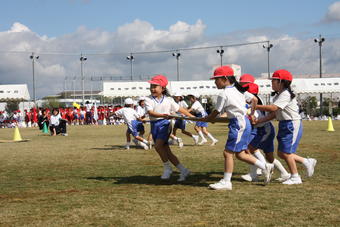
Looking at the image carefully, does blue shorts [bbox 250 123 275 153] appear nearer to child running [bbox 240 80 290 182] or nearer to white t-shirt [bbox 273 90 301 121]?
child running [bbox 240 80 290 182]

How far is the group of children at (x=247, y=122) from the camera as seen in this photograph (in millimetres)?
7117

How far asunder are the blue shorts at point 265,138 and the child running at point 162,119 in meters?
1.38

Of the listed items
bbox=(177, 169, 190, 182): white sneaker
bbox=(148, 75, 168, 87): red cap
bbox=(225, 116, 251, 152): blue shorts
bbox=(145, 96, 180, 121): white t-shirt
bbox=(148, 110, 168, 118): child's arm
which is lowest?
bbox=(177, 169, 190, 182): white sneaker

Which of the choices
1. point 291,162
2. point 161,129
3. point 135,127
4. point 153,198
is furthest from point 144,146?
point 153,198

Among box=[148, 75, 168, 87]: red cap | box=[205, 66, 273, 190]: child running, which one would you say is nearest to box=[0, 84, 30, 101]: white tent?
box=[148, 75, 168, 87]: red cap

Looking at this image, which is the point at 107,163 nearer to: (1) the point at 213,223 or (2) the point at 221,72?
(2) the point at 221,72

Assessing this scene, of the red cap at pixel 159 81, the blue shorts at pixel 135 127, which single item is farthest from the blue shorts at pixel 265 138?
the blue shorts at pixel 135 127

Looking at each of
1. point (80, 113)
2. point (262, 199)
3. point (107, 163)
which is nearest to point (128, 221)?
point (262, 199)

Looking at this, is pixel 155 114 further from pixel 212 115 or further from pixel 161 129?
pixel 212 115

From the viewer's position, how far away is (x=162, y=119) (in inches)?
329

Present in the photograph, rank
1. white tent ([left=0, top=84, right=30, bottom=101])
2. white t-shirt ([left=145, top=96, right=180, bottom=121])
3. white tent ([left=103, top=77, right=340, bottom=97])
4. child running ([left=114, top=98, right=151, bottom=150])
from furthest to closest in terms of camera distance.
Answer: white tent ([left=0, top=84, right=30, bottom=101]) < white tent ([left=103, top=77, right=340, bottom=97]) < child running ([left=114, top=98, right=151, bottom=150]) < white t-shirt ([left=145, top=96, right=180, bottom=121])

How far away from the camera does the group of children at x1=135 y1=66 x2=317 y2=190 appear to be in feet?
23.4

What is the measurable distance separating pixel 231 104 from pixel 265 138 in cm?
149

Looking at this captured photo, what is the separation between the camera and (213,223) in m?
4.97
